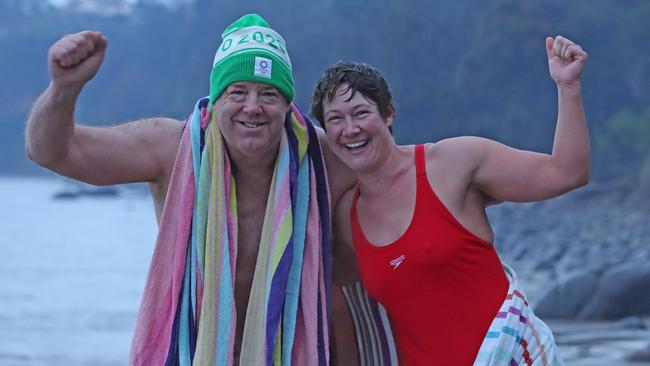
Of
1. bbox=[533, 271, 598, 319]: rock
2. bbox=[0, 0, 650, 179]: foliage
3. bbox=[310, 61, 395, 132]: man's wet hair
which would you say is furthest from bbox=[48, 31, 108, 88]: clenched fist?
bbox=[0, 0, 650, 179]: foliage

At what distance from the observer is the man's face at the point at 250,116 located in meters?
3.68

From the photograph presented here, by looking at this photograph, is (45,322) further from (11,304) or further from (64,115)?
(64,115)

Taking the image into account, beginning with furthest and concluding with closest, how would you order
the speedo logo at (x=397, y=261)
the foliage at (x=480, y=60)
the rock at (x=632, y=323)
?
the foliage at (x=480, y=60) → the rock at (x=632, y=323) → the speedo logo at (x=397, y=261)

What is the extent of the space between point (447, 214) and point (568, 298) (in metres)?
6.75

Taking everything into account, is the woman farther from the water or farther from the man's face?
the water

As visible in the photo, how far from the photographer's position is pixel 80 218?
43375 mm

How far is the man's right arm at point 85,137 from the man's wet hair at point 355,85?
572 mm

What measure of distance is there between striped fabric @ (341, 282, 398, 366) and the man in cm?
24

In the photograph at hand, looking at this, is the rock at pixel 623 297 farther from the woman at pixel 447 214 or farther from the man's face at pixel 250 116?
the man's face at pixel 250 116

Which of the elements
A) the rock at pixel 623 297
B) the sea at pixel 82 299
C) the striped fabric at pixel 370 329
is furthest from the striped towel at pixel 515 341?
the rock at pixel 623 297

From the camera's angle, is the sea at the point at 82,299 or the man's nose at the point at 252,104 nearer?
the man's nose at the point at 252,104

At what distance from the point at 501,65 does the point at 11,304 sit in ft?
116

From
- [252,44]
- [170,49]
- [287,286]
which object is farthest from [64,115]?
[170,49]

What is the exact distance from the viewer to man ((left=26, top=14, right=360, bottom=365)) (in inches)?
143
